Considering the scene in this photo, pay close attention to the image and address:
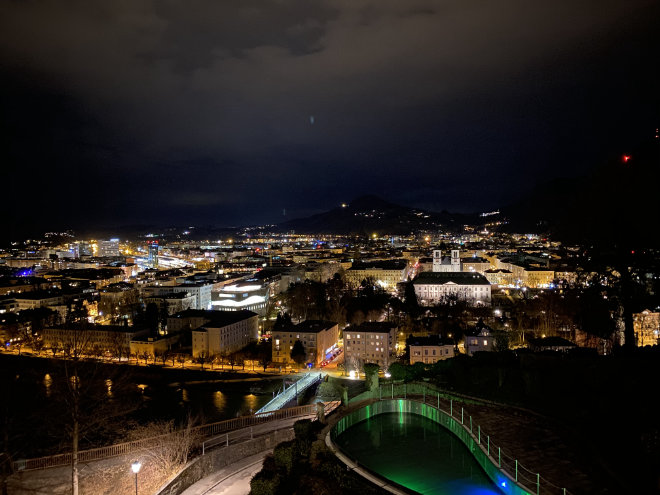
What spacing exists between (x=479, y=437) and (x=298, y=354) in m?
11.3

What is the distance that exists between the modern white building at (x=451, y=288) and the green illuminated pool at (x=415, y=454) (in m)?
18.6

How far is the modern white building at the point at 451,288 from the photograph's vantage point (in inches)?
1054

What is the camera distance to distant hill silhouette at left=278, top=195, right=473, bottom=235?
116 meters

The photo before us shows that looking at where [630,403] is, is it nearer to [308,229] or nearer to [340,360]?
[340,360]

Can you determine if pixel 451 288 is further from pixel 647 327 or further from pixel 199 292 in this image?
pixel 199 292

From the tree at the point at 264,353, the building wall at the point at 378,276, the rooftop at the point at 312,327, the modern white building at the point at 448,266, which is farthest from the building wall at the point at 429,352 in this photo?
the modern white building at the point at 448,266

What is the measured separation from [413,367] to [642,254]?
4653mm

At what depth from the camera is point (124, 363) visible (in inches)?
714

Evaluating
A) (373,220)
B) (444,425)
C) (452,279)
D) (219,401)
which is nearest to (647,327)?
(444,425)

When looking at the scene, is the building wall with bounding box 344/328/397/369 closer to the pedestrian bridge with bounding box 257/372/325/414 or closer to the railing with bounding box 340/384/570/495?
the pedestrian bridge with bounding box 257/372/325/414

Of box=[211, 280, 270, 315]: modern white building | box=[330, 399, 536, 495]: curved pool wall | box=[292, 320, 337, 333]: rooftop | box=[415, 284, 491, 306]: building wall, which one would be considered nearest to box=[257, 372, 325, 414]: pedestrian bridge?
box=[292, 320, 337, 333]: rooftop

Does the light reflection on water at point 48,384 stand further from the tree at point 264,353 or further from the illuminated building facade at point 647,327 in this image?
the illuminated building facade at point 647,327

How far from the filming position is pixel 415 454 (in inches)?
255

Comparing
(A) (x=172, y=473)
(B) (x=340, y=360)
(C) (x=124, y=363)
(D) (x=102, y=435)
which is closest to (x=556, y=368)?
(A) (x=172, y=473)
